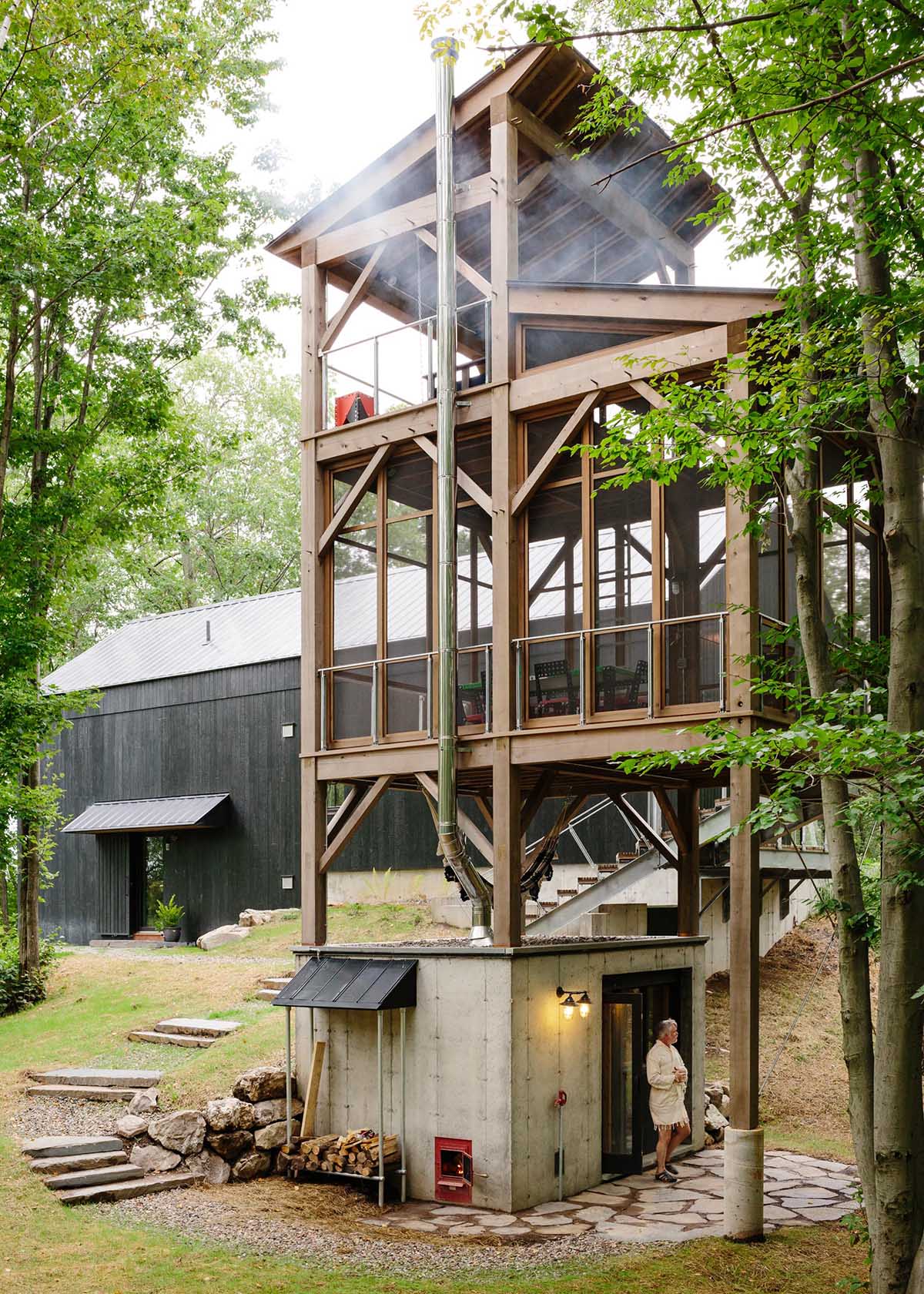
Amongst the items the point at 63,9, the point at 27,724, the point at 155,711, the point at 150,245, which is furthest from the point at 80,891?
the point at 63,9

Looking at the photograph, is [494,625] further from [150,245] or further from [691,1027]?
[150,245]

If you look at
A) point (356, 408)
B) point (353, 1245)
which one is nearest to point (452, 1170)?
point (353, 1245)

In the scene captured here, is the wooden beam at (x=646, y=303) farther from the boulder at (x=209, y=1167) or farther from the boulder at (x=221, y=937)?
the boulder at (x=221, y=937)

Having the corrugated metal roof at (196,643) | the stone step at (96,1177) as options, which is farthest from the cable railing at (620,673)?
the corrugated metal roof at (196,643)

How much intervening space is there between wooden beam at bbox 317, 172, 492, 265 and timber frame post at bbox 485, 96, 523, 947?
23cm

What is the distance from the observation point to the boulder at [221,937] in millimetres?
20531

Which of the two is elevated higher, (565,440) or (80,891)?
(565,440)

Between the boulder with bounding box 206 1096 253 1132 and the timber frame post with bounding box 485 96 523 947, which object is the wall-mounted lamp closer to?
the timber frame post with bounding box 485 96 523 947

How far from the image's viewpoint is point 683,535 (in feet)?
44.3

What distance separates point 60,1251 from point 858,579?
33.7 feet

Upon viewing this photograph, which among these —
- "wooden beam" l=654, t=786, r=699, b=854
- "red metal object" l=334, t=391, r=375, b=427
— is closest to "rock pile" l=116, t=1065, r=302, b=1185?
"wooden beam" l=654, t=786, r=699, b=854

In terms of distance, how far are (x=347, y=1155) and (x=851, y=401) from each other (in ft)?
26.8

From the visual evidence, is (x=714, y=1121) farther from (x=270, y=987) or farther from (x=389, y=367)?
(x=389, y=367)

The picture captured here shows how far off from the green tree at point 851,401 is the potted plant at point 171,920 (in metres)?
18.1
